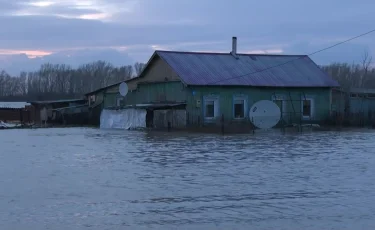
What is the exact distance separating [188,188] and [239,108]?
28932 millimetres

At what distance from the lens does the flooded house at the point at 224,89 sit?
1586 inches

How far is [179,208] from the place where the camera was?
11.3 meters

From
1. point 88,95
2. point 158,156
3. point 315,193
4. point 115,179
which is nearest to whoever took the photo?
point 315,193

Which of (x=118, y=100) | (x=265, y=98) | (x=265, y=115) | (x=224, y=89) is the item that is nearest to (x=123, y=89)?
(x=118, y=100)

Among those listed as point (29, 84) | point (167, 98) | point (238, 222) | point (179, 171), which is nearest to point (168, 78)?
point (167, 98)

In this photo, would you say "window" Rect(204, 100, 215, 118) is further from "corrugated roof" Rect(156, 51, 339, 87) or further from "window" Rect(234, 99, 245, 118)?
"window" Rect(234, 99, 245, 118)

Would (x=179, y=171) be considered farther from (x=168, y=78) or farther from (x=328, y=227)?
(x=168, y=78)

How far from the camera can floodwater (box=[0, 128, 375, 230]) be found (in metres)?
10.3

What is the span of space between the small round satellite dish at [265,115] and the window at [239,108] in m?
3.34

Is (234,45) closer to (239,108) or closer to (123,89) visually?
(239,108)

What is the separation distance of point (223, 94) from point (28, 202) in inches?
1190

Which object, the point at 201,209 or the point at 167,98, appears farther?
the point at 167,98

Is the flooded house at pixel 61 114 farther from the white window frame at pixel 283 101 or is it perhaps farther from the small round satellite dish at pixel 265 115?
the small round satellite dish at pixel 265 115

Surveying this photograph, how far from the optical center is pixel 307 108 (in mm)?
44594
